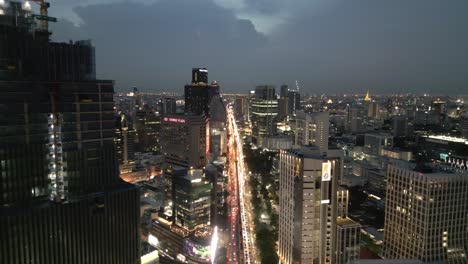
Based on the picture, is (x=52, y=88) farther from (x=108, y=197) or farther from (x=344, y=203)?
(x=344, y=203)

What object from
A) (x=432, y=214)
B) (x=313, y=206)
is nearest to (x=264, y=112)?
(x=313, y=206)

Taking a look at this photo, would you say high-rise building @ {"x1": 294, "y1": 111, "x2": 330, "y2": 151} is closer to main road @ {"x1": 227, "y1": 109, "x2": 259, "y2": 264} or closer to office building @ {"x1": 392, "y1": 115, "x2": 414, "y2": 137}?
main road @ {"x1": 227, "y1": 109, "x2": 259, "y2": 264}

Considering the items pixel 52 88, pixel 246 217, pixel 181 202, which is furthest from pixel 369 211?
pixel 52 88

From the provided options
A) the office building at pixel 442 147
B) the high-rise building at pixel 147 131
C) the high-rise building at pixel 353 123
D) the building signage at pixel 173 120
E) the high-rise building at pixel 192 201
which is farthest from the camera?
the high-rise building at pixel 353 123

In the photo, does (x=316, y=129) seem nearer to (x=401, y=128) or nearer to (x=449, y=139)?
(x=449, y=139)

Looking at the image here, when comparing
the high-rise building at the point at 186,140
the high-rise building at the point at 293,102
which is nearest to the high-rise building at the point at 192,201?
the high-rise building at the point at 186,140

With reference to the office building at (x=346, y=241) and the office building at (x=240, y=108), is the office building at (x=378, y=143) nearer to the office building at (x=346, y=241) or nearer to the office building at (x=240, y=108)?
the office building at (x=346, y=241)
